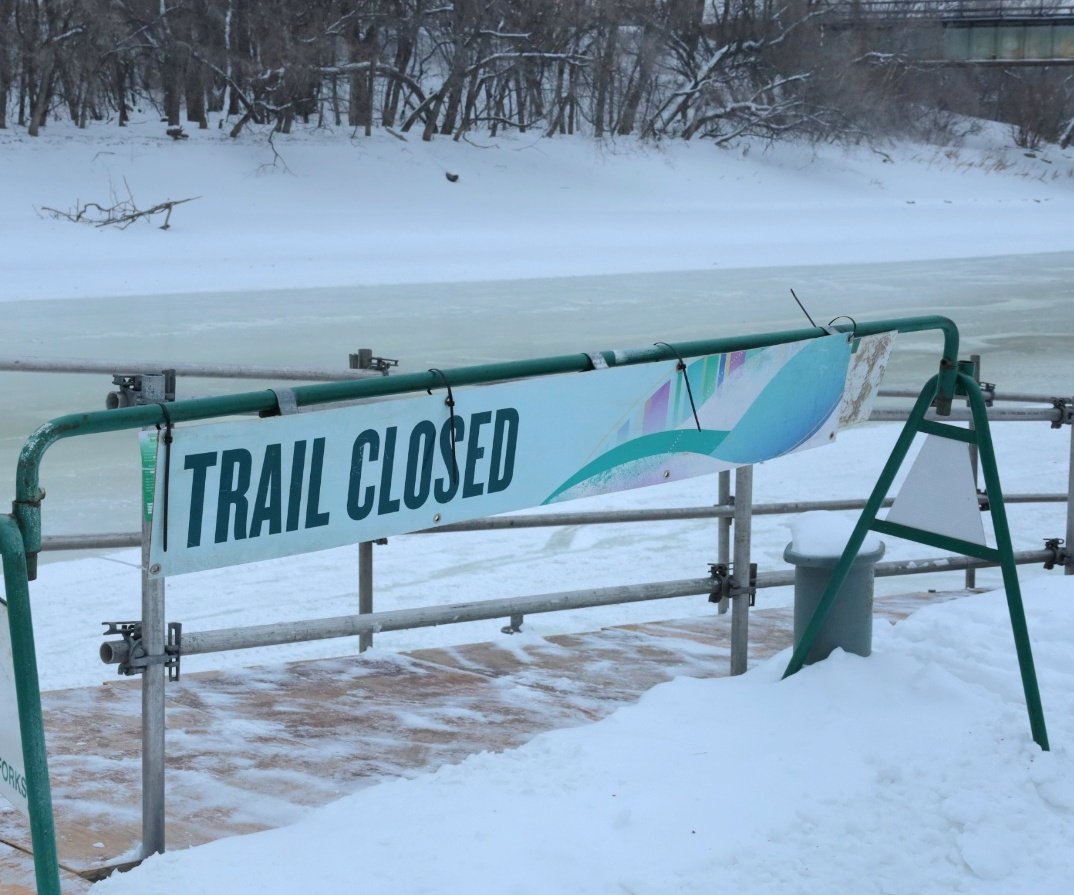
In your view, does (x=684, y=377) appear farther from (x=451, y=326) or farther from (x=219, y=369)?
(x=451, y=326)

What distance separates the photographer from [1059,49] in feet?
198

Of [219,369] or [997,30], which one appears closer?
[219,369]

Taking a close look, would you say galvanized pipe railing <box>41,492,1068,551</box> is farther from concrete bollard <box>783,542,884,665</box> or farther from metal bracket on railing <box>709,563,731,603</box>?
concrete bollard <box>783,542,884,665</box>

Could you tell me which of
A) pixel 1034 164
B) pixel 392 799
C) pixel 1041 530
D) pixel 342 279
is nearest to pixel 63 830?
pixel 392 799

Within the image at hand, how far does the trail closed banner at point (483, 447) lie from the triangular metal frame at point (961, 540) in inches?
11.5

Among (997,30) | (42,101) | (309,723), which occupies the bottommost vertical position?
(309,723)

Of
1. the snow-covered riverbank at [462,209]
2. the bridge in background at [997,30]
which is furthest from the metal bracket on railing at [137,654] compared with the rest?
the bridge in background at [997,30]

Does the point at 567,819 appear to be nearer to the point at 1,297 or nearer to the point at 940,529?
the point at 940,529

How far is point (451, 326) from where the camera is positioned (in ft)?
56.1

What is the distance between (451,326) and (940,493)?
1363 centimetres

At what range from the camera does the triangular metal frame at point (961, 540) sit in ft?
11.4

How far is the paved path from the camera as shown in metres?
3.18

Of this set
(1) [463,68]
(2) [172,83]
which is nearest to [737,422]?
(2) [172,83]

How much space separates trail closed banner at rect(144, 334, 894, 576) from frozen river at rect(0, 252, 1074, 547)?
501 cm
